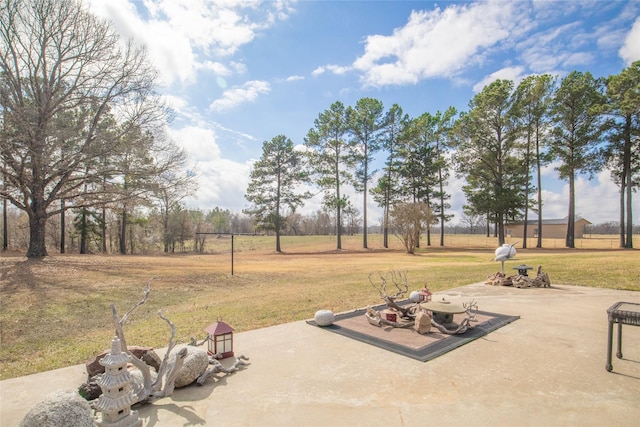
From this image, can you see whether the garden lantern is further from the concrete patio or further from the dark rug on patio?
the dark rug on patio

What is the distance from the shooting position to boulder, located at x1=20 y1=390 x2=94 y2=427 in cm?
191

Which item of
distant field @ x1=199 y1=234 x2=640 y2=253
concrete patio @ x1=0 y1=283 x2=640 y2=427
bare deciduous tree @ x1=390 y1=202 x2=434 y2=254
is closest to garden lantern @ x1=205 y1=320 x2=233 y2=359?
concrete patio @ x1=0 y1=283 x2=640 y2=427

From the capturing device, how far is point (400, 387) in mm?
3043

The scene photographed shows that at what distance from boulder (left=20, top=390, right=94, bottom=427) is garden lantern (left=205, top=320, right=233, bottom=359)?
1.70 meters

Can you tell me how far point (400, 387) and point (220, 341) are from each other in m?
2.00

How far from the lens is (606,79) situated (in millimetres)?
23578

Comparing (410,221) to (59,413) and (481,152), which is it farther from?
(59,413)

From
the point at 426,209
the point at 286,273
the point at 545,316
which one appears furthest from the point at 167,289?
the point at 426,209

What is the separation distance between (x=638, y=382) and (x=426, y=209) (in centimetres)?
2335

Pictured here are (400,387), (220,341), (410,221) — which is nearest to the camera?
(400,387)

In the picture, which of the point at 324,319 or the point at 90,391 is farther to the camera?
the point at 324,319

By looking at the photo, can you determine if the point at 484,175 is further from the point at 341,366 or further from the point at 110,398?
the point at 110,398

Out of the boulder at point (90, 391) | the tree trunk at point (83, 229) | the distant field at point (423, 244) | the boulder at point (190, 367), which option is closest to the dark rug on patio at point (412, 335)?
the boulder at point (190, 367)

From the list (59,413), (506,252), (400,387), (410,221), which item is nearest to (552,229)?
(410,221)
